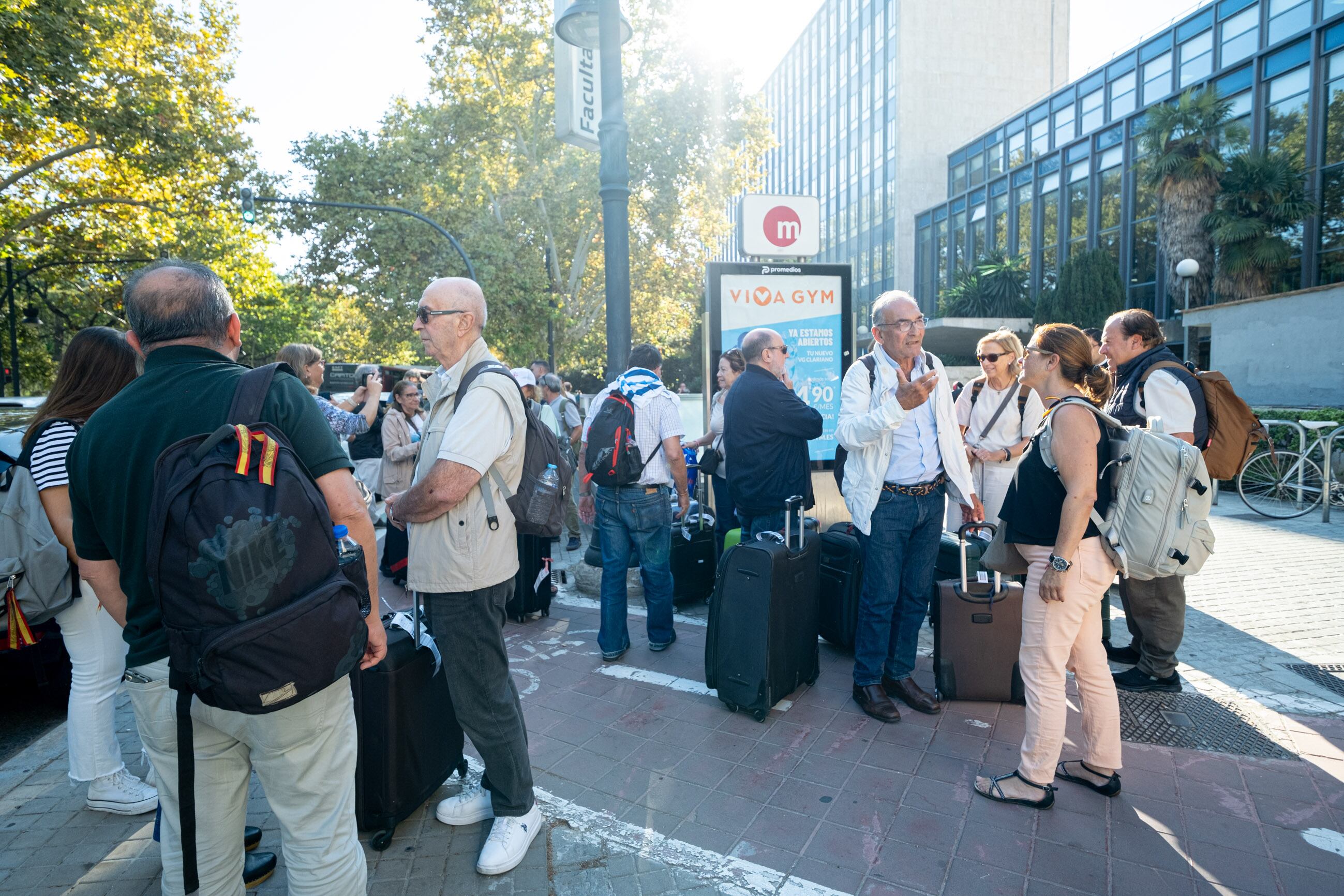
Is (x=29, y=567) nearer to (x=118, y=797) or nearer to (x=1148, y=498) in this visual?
(x=118, y=797)

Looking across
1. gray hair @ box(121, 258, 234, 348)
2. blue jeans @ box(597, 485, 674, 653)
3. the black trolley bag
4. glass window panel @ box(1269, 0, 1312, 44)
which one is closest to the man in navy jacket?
blue jeans @ box(597, 485, 674, 653)

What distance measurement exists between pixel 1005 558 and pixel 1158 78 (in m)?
33.9

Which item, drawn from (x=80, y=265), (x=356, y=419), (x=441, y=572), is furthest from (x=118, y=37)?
(x=441, y=572)

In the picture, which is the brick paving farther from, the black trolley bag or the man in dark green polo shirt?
the black trolley bag

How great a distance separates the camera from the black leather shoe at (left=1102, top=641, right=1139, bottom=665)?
4.54m

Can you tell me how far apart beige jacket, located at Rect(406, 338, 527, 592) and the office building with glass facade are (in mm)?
26611

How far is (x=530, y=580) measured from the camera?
5742mm

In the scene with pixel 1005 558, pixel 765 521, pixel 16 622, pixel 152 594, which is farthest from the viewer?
pixel 765 521

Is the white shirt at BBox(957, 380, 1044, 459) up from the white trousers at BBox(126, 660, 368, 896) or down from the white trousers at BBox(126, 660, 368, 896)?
up

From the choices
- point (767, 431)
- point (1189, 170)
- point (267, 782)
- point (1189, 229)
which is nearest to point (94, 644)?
point (267, 782)

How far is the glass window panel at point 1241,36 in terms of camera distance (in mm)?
24219

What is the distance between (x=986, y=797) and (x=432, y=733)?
7.43 feet

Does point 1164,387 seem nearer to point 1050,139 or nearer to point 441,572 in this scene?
point 441,572

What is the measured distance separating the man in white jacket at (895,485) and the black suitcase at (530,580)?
2599 mm
